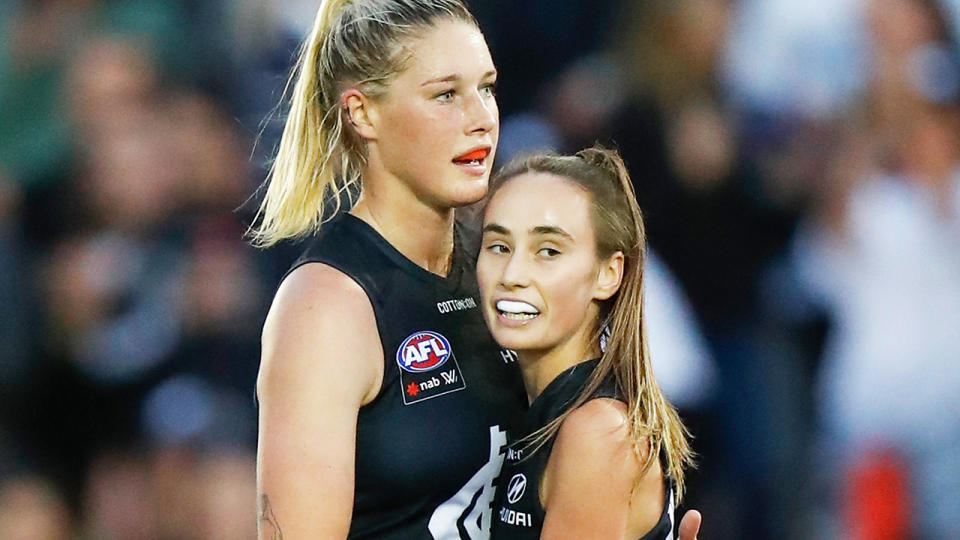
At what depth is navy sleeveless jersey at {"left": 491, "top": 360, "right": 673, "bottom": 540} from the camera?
2613mm

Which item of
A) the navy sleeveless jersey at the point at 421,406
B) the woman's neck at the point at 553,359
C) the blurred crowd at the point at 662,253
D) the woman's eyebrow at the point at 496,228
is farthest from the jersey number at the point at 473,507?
the blurred crowd at the point at 662,253

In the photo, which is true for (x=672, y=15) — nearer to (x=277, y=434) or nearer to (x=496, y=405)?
(x=496, y=405)

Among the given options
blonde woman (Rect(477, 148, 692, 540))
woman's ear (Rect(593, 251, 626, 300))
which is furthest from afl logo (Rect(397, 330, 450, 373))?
woman's ear (Rect(593, 251, 626, 300))

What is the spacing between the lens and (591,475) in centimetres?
251

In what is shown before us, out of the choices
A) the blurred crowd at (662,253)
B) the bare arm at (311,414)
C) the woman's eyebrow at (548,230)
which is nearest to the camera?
the bare arm at (311,414)

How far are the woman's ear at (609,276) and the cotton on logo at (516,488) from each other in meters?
0.38

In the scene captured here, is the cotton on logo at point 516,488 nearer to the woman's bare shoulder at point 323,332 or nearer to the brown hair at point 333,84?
the woman's bare shoulder at point 323,332

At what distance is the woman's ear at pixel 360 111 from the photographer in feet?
8.97

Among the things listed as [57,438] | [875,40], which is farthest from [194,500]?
[875,40]

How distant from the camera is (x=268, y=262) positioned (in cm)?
487

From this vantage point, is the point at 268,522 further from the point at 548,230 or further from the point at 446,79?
the point at 446,79

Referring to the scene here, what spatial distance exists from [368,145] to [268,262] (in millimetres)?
2153

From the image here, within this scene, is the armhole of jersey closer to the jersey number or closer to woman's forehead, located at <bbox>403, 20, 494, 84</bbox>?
the jersey number

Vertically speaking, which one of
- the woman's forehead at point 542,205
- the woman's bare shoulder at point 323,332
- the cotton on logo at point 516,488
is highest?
the woman's forehead at point 542,205
